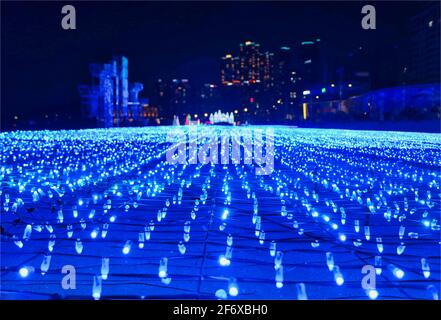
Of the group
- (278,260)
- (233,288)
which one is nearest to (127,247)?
(278,260)

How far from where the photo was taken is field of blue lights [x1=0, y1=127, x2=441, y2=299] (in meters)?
4.99

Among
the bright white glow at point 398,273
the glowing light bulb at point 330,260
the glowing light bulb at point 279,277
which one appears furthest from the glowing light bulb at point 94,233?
the bright white glow at point 398,273

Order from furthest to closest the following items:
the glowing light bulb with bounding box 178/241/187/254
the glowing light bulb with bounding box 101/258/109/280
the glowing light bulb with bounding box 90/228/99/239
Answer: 1. the glowing light bulb with bounding box 90/228/99/239
2. the glowing light bulb with bounding box 178/241/187/254
3. the glowing light bulb with bounding box 101/258/109/280

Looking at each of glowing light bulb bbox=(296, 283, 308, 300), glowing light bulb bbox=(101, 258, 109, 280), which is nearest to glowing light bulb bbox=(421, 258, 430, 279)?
glowing light bulb bbox=(296, 283, 308, 300)

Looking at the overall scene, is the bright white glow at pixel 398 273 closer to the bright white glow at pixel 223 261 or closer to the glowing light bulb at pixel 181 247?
the bright white glow at pixel 223 261

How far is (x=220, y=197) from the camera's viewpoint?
10117mm

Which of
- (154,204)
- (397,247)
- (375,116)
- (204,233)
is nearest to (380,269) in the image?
(397,247)

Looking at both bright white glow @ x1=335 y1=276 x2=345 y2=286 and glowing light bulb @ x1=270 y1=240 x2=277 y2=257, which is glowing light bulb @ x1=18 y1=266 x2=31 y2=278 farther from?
bright white glow @ x1=335 y1=276 x2=345 y2=286

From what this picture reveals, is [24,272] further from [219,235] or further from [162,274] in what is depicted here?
[219,235]

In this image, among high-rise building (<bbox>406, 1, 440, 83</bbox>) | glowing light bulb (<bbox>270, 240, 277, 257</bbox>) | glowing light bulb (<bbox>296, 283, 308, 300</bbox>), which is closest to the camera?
glowing light bulb (<bbox>296, 283, 308, 300</bbox>)

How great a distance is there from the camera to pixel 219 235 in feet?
22.9

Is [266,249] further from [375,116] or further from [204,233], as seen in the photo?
[375,116]
